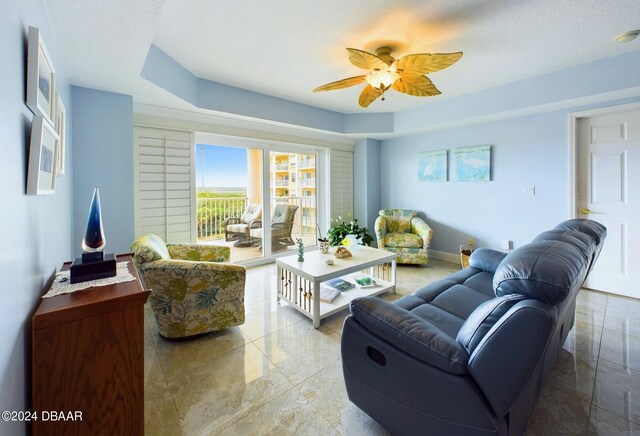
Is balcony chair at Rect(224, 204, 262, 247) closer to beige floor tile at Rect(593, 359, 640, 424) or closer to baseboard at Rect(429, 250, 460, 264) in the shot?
baseboard at Rect(429, 250, 460, 264)

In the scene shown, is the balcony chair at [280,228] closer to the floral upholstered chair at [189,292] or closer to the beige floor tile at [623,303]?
the floral upholstered chair at [189,292]

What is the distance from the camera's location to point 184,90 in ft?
9.28

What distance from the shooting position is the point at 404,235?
434 cm

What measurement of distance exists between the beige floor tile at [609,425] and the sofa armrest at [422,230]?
269cm

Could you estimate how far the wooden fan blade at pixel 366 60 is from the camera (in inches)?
76.4

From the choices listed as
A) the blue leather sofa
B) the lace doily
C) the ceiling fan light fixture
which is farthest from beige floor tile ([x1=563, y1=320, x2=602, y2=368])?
the lace doily

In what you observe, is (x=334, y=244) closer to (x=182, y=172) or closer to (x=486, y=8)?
(x=182, y=172)

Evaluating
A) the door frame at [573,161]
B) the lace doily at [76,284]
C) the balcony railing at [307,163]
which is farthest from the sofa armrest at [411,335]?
the balcony railing at [307,163]

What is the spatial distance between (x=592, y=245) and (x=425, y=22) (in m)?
1.85

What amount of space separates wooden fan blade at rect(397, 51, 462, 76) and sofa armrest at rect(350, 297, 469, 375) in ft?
5.64

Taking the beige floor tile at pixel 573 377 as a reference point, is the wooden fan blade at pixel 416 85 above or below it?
above

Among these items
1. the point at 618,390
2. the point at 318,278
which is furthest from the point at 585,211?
the point at 318,278

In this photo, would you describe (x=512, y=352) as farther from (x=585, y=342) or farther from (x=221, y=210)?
(x=221, y=210)

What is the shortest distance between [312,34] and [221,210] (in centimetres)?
306
